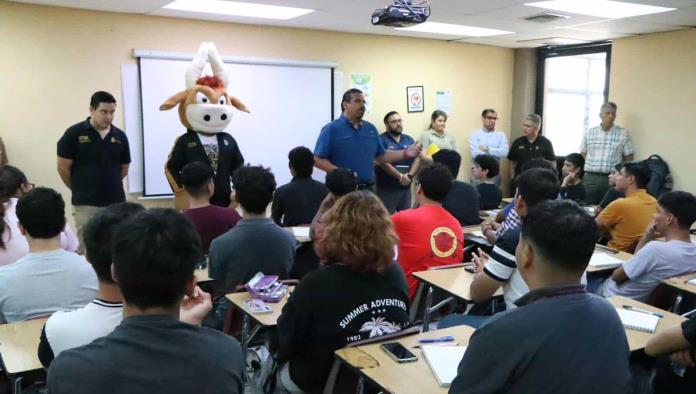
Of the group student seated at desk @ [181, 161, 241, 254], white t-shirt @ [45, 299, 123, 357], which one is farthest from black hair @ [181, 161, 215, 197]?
white t-shirt @ [45, 299, 123, 357]

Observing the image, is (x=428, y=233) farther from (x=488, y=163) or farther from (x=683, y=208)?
(x=488, y=163)

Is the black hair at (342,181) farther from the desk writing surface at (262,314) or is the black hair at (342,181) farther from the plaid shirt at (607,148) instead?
the plaid shirt at (607,148)

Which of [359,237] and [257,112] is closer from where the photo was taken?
[359,237]

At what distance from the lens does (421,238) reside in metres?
3.34

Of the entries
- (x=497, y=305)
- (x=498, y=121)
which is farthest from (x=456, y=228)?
(x=498, y=121)

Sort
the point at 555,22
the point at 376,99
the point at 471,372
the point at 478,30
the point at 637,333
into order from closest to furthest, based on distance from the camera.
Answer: the point at 471,372, the point at 637,333, the point at 555,22, the point at 478,30, the point at 376,99

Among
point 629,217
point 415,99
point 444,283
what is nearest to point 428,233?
point 444,283

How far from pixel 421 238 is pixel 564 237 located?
188 centimetres

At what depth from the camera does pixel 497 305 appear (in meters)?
3.17

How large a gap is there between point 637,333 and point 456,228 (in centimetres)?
129

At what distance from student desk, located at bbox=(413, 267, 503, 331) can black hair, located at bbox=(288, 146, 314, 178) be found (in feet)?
4.68

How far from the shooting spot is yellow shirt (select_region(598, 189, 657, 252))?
4078mm

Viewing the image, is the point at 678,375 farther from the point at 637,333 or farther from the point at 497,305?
the point at 497,305

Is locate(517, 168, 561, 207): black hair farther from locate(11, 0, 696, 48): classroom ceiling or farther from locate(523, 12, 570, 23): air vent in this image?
locate(523, 12, 570, 23): air vent
